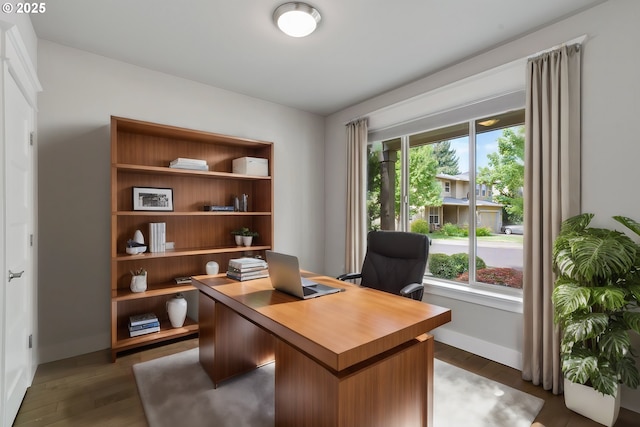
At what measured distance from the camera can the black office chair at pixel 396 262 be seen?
2.31 meters

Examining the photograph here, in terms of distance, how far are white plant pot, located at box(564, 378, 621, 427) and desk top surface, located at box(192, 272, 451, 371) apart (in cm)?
111

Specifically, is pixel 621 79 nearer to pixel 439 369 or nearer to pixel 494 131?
pixel 494 131

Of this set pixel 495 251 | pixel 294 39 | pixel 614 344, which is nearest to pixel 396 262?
pixel 495 251

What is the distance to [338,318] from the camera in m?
1.45

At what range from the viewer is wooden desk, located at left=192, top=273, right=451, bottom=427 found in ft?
3.96

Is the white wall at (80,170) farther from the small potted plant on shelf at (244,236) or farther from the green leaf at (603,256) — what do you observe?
the green leaf at (603,256)

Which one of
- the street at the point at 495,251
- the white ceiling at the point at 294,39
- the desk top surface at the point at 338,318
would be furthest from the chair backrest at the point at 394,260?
the white ceiling at the point at 294,39

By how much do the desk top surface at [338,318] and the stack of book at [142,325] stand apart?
110 centimetres

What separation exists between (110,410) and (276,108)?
3.24 metres

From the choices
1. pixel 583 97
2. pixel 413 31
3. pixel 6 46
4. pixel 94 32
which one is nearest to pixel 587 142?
pixel 583 97

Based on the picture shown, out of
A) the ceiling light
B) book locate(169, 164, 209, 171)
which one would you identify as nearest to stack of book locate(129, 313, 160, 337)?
book locate(169, 164, 209, 171)

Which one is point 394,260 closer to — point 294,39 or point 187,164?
point 294,39

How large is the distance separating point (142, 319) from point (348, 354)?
2381 mm

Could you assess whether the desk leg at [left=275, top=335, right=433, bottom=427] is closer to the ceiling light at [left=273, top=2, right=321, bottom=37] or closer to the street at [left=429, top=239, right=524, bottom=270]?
the street at [left=429, top=239, right=524, bottom=270]
